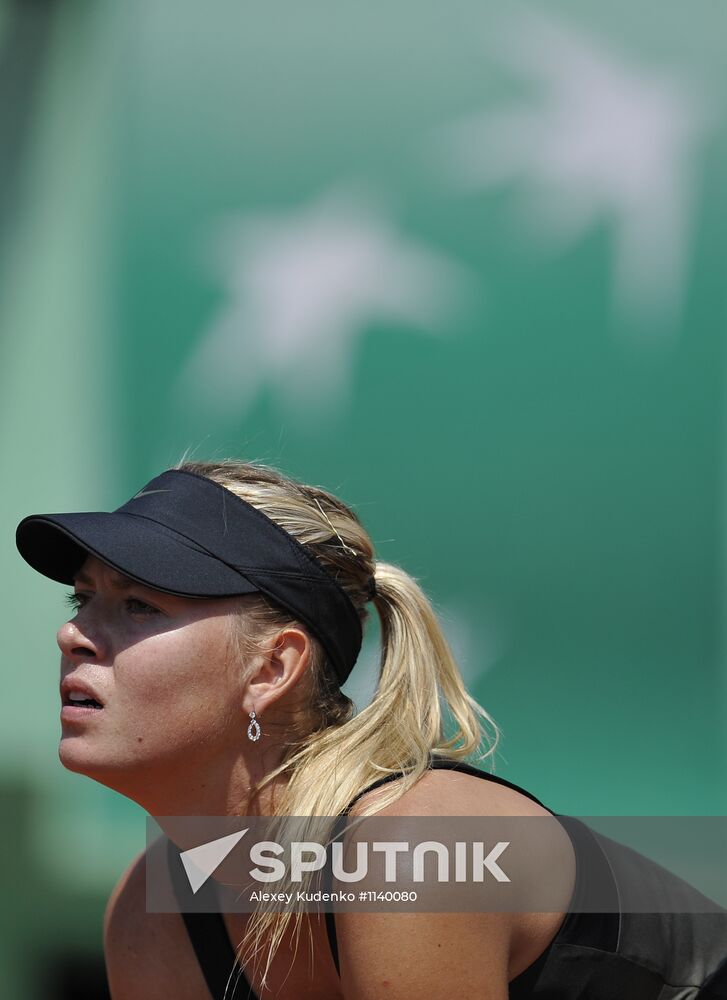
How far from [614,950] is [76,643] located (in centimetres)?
88

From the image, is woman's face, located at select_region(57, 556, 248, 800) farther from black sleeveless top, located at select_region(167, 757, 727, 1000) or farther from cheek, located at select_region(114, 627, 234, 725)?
black sleeveless top, located at select_region(167, 757, 727, 1000)

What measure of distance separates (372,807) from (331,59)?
205 cm

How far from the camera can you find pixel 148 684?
5.50ft

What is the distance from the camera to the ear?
1773mm

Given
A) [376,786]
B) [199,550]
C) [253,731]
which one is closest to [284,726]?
[253,731]

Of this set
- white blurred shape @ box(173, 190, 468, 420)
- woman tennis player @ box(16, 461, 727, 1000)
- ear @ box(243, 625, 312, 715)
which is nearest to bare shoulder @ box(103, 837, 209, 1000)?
woman tennis player @ box(16, 461, 727, 1000)

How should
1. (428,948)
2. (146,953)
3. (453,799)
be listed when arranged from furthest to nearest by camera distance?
1. (146,953)
2. (453,799)
3. (428,948)

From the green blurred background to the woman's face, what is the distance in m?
1.19

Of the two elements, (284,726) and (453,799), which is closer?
(453,799)

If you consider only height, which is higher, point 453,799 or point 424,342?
point 424,342

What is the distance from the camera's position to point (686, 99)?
2.95 m

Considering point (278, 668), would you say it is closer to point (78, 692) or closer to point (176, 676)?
point (176, 676)

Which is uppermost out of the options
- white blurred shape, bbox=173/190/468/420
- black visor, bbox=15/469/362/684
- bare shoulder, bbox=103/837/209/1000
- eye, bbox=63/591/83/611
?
white blurred shape, bbox=173/190/468/420

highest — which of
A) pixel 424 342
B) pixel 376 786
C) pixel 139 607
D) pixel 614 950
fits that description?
pixel 424 342
